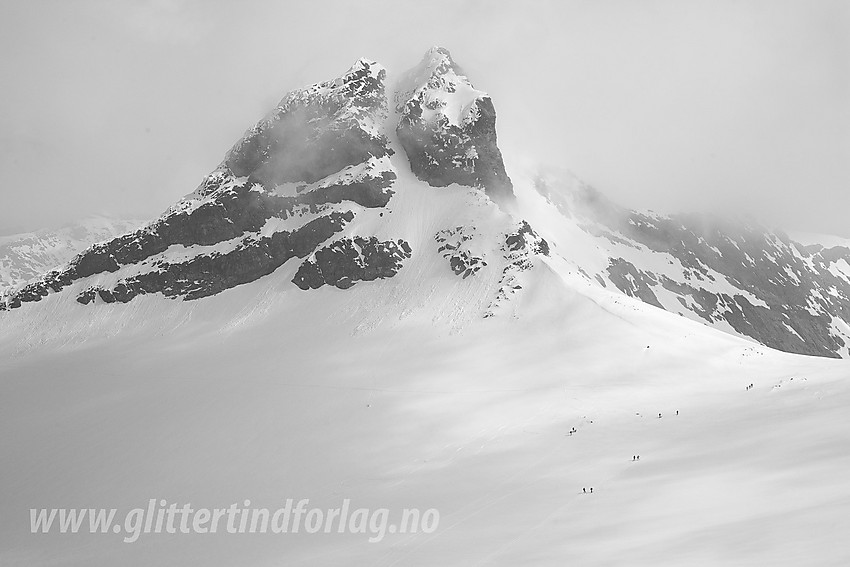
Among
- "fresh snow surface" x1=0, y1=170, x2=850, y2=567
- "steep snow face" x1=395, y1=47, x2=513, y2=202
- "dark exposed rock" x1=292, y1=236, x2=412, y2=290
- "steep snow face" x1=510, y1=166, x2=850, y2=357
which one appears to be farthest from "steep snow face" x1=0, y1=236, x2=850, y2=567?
"steep snow face" x1=510, y1=166, x2=850, y2=357

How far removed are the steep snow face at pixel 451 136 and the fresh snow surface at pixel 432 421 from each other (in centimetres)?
327

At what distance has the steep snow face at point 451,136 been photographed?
8156 centimetres

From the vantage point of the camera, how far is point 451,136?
8156cm

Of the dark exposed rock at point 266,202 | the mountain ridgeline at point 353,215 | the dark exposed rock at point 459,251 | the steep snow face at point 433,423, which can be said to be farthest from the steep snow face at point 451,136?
the dark exposed rock at point 459,251

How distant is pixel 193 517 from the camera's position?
35719mm

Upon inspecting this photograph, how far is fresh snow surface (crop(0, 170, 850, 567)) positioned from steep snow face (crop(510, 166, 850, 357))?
3772 centimetres

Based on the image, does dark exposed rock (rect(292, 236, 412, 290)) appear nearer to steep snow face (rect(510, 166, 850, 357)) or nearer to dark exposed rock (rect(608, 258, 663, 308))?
steep snow face (rect(510, 166, 850, 357))

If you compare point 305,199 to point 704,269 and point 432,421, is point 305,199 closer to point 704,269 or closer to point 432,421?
point 432,421

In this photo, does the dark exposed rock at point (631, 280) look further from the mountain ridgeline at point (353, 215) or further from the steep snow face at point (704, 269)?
the mountain ridgeline at point (353, 215)

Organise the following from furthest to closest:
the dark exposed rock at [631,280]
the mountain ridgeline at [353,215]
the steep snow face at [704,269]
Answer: the steep snow face at [704,269]
the dark exposed rock at [631,280]
the mountain ridgeline at [353,215]

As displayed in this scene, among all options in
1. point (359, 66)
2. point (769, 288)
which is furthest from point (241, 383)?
point (769, 288)

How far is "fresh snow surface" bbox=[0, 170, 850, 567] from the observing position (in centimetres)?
2231

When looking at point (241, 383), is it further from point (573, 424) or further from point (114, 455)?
point (573, 424)

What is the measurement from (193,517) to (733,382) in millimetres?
34627
